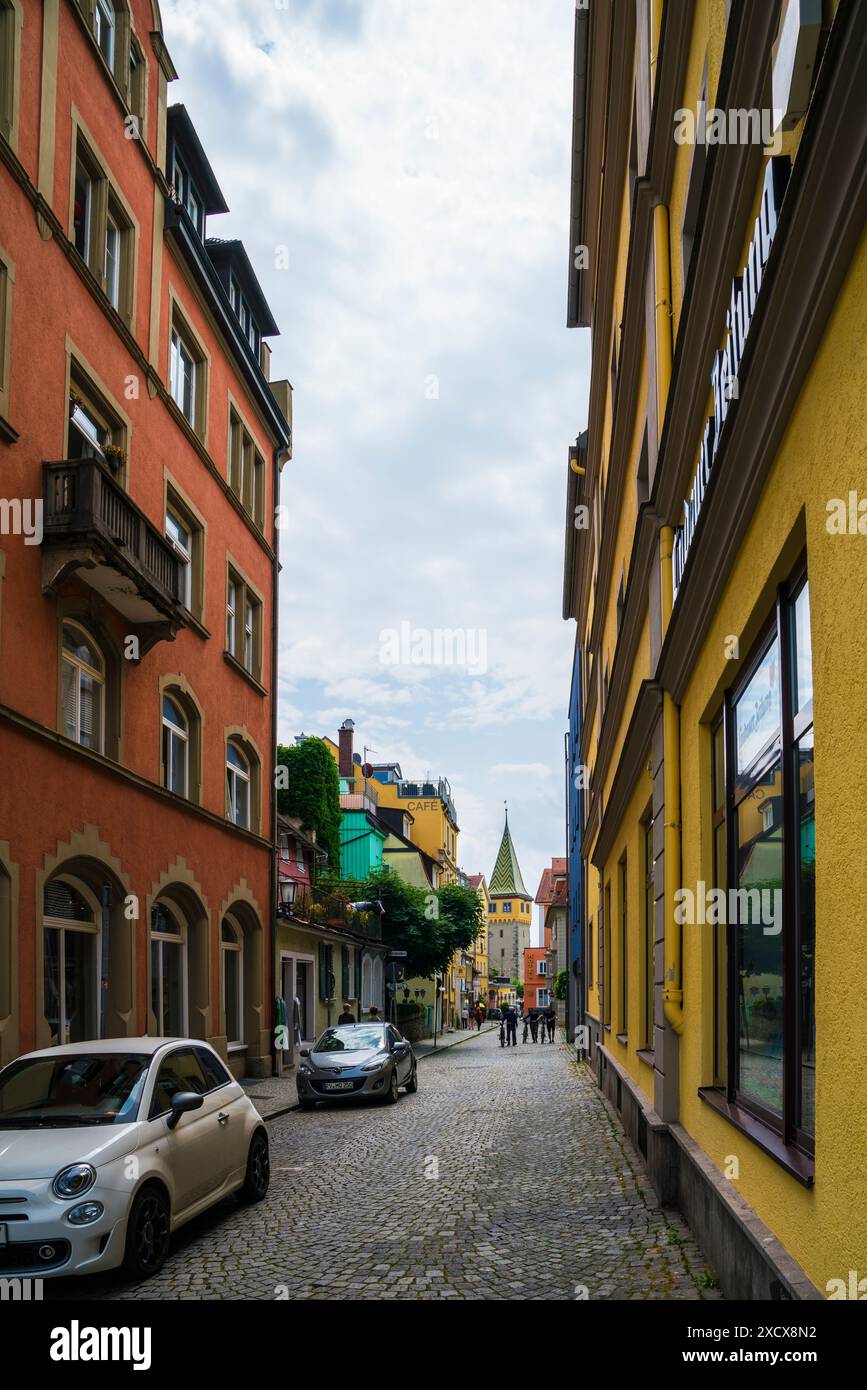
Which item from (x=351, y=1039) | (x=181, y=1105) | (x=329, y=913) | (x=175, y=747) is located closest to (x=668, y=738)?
(x=181, y=1105)

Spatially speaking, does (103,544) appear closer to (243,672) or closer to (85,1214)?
(85,1214)

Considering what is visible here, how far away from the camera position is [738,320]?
253 inches

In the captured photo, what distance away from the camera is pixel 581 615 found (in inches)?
1253

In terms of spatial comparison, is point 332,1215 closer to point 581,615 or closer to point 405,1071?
point 405,1071

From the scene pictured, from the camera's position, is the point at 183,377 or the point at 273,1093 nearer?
the point at 273,1093

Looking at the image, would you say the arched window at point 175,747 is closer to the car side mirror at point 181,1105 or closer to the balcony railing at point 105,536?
the balcony railing at point 105,536

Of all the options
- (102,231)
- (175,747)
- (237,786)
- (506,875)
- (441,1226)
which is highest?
(102,231)

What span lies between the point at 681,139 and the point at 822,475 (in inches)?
212

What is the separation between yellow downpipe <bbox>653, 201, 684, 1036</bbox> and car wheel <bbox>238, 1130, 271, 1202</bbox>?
3.74 m

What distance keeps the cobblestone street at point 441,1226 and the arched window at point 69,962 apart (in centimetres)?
293

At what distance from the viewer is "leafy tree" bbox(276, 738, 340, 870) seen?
4144 cm

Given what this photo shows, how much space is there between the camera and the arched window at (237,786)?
22.9 m

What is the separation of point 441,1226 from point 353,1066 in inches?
417

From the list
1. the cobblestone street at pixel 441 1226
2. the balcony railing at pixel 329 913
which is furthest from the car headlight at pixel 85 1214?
the balcony railing at pixel 329 913
